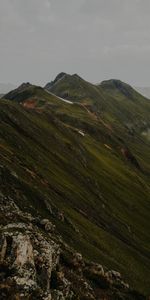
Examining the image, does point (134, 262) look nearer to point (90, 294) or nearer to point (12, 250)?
point (90, 294)

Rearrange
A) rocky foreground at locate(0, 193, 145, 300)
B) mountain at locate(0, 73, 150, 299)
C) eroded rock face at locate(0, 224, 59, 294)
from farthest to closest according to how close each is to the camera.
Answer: mountain at locate(0, 73, 150, 299) → eroded rock face at locate(0, 224, 59, 294) → rocky foreground at locate(0, 193, 145, 300)

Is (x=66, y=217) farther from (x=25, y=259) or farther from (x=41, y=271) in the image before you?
(x=25, y=259)

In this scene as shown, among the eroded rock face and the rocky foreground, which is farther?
the eroded rock face

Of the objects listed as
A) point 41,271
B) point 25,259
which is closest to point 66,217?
point 41,271

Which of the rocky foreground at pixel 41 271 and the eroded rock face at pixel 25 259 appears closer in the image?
the rocky foreground at pixel 41 271

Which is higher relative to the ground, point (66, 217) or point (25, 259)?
point (25, 259)

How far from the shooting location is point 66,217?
63750 millimetres

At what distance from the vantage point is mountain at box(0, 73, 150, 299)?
105 feet

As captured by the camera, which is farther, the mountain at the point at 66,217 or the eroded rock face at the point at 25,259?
the mountain at the point at 66,217

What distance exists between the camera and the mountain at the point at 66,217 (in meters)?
32.1

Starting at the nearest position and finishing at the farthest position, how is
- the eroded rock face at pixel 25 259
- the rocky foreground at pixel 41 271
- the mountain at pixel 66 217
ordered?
the rocky foreground at pixel 41 271, the eroded rock face at pixel 25 259, the mountain at pixel 66 217

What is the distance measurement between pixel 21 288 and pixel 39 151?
70.5 metres

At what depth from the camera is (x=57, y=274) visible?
33.5 meters

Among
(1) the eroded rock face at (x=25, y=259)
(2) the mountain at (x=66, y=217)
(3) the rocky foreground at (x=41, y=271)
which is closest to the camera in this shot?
(3) the rocky foreground at (x=41, y=271)
